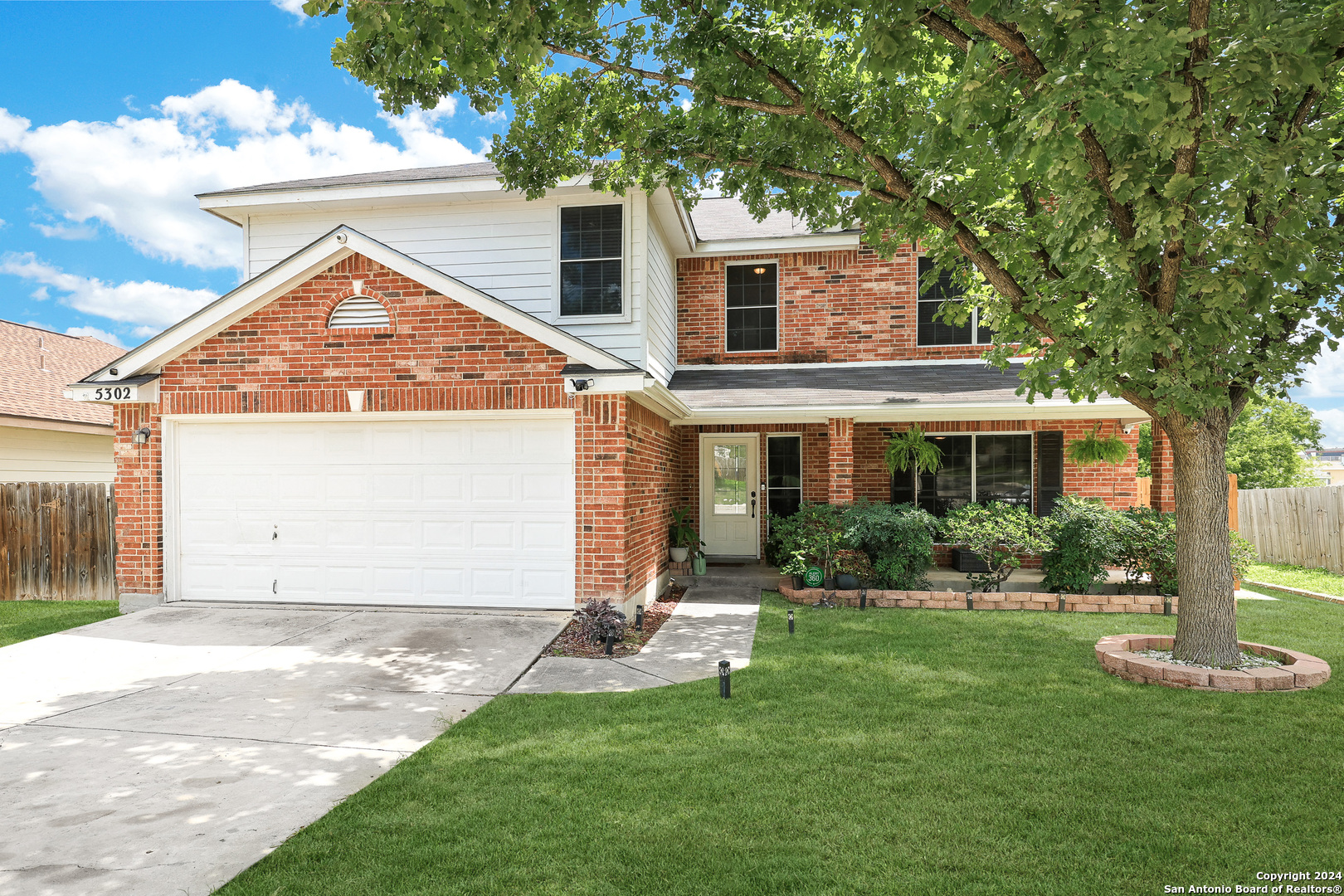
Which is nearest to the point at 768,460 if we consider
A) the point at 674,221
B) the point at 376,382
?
the point at 674,221

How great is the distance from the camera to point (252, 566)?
8.80m

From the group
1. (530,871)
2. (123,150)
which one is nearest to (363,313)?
(530,871)

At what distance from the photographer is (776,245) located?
12.6 meters

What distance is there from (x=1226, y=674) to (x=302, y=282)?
10.0m

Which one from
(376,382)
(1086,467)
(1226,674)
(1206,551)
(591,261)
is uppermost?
(591,261)

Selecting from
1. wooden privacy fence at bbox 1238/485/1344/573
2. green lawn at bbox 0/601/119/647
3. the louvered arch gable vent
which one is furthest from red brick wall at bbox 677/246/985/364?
green lawn at bbox 0/601/119/647

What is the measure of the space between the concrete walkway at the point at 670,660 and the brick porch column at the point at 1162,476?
23.5ft

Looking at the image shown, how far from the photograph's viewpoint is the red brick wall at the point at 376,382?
8086 millimetres

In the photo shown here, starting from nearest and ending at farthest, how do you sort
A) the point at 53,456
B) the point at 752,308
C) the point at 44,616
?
the point at 44,616 < the point at 752,308 < the point at 53,456

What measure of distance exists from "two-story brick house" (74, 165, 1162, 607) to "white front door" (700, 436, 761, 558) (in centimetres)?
213

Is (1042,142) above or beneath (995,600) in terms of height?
above

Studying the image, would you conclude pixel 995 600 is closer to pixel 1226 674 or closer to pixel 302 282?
pixel 1226 674

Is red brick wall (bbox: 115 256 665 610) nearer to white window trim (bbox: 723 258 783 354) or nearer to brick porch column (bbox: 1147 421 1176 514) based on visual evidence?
white window trim (bbox: 723 258 783 354)

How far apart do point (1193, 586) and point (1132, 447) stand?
262 inches
